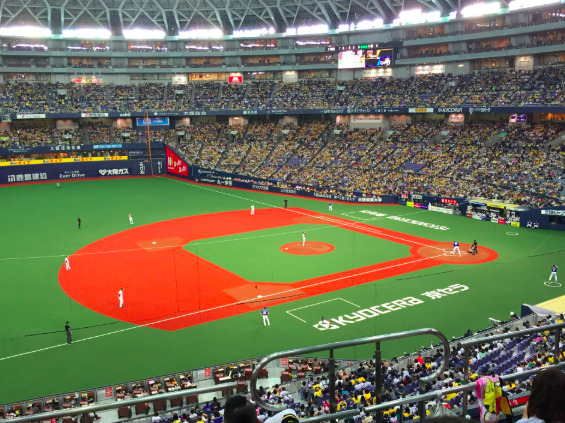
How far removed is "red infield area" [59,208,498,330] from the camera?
27.8 metres

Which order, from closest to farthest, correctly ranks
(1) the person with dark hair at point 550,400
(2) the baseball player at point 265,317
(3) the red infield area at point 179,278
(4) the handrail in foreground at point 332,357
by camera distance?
(1) the person with dark hair at point 550,400 < (4) the handrail in foreground at point 332,357 < (2) the baseball player at point 265,317 < (3) the red infield area at point 179,278

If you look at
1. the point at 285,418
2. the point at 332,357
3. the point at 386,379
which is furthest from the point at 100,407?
the point at 386,379

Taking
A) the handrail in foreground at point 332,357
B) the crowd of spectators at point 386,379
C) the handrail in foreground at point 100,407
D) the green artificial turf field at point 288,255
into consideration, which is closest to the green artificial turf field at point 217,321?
the green artificial turf field at point 288,255

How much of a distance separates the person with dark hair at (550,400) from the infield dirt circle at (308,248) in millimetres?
33848

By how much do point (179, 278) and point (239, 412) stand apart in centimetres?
2924

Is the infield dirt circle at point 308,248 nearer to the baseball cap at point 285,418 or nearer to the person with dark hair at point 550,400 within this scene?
the baseball cap at point 285,418

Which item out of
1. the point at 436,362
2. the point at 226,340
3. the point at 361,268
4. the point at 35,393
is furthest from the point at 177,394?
the point at 361,268

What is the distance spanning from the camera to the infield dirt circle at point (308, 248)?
3825 cm

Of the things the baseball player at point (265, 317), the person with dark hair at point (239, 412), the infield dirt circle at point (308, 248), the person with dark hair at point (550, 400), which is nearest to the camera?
the person with dark hair at point (550, 400)

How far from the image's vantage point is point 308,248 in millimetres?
39375

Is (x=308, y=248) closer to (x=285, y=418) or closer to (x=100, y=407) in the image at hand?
(x=100, y=407)

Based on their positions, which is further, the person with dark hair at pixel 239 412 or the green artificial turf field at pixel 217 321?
the green artificial turf field at pixel 217 321

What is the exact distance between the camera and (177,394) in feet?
15.8

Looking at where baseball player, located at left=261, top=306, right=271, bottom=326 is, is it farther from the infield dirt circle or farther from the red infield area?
the infield dirt circle
